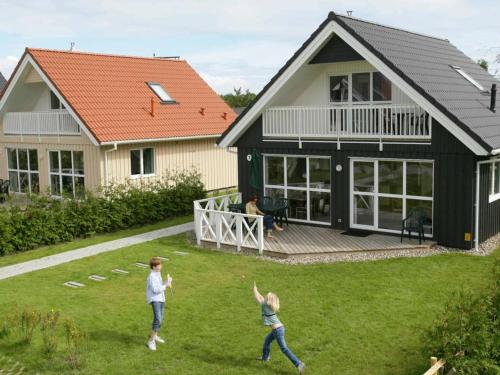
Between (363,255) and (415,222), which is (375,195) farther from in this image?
(363,255)

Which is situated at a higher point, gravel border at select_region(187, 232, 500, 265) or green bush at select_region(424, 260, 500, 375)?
green bush at select_region(424, 260, 500, 375)

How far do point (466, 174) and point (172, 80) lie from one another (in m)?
17.7

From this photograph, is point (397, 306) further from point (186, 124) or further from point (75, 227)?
point (186, 124)

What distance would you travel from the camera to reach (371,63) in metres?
15.9

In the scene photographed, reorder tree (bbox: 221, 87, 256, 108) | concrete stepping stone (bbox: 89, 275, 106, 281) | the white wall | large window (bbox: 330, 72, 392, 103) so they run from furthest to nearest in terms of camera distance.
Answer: tree (bbox: 221, 87, 256, 108) < the white wall < large window (bbox: 330, 72, 392, 103) < concrete stepping stone (bbox: 89, 275, 106, 281)

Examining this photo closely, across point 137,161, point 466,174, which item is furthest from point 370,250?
point 137,161

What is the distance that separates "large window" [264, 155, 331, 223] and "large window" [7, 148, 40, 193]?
11.7 m

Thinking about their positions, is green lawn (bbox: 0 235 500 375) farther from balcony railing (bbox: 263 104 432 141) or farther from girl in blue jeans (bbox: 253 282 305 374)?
balcony railing (bbox: 263 104 432 141)

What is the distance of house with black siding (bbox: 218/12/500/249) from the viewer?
15188 millimetres

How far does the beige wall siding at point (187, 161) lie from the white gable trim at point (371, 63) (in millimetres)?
5270

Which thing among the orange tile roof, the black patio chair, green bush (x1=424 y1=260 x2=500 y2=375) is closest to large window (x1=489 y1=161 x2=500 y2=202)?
the black patio chair

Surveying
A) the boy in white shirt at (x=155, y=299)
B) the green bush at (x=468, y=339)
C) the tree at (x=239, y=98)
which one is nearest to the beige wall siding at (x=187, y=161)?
the boy in white shirt at (x=155, y=299)

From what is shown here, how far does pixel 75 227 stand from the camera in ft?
59.7

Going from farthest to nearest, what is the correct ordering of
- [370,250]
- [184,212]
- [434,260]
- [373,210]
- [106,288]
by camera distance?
[184,212] → [373,210] → [370,250] → [434,260] → [106,288]
